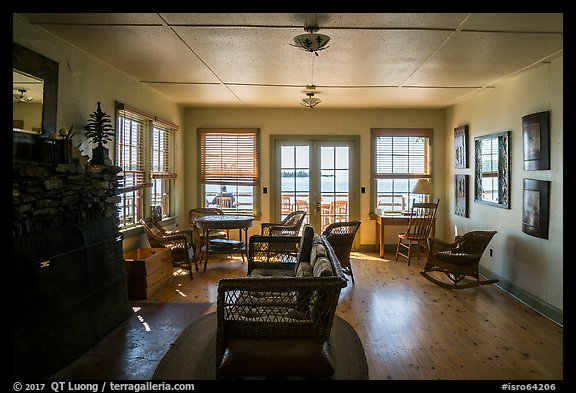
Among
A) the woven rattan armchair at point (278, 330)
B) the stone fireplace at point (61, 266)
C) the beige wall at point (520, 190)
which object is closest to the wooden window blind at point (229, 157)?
the stone fireplace at point (61, 266)

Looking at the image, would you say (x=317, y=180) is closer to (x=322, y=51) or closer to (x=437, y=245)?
(x=437, y=245)

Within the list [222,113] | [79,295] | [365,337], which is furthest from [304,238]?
[222,113]

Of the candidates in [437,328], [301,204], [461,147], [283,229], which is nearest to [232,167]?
[301,204]

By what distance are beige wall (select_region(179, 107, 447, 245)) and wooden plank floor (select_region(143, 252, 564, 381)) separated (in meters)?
2.19

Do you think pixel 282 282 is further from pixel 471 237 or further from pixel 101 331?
pixel 471 237

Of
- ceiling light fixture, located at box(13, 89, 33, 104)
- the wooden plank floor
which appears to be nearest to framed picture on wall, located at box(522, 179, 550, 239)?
the wooden plank floor

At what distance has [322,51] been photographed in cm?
401

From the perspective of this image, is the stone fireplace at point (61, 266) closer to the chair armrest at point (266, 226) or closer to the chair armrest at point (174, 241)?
the chair armrest at point (174, 241)

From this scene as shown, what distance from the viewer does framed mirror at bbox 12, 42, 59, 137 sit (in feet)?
10.1

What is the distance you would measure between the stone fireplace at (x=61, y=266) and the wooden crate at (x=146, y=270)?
0.60 m

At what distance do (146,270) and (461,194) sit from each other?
16.5ft

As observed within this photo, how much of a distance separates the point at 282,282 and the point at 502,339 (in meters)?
2.37

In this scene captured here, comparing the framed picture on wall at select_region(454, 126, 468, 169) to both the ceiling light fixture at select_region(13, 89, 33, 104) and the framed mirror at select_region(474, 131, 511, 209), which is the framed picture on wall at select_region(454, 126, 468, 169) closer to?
the framed mirror at select_region(474, 131, 511, 209)

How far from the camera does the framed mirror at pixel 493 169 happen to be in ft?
16.8
